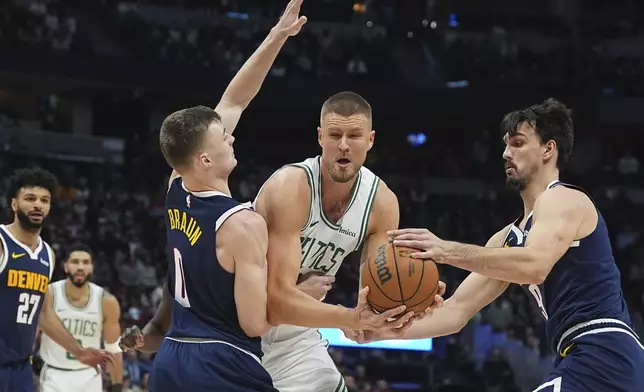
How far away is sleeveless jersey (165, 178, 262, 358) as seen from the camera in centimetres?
362

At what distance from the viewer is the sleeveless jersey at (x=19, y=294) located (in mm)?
6250

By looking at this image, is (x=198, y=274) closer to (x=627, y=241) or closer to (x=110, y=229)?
(x=110, y=229)

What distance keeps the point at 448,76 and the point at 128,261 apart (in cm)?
815

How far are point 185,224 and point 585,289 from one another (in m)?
1.72

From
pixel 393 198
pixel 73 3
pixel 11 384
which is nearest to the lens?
pixel 393 198

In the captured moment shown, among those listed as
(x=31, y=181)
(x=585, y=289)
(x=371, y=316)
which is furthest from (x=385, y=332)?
(x=31, y=181)

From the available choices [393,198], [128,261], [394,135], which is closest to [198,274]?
[393,198]

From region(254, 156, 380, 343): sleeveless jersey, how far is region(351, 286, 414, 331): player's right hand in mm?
630

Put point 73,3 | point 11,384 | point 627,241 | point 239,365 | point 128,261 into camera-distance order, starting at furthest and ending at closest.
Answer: point 73,3 → point 627,241 → point 128,261 → point 11,384 → point 239,365

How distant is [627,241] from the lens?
57.4 feet

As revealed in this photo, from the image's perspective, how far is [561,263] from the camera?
410 centimetres

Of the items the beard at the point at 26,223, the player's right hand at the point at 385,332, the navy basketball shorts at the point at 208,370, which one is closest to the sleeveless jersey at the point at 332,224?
the player's right hand at the point at 385,332

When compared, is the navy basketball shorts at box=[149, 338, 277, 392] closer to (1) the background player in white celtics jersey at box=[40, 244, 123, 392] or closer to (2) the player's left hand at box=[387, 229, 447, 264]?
(2) the player's left hand at box=[387, 229, 447, 264]

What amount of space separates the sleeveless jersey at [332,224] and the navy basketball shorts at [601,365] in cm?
111
